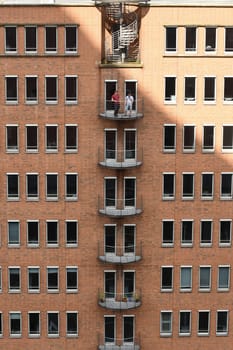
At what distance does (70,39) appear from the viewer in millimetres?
52406

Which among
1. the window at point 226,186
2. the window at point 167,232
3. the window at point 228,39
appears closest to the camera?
the window at point 228,39

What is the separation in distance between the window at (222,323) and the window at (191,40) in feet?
67.5

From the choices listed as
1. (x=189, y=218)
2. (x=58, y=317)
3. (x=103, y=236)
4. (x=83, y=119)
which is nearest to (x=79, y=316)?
(x=58, y=317)

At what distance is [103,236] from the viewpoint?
5541 centimetres

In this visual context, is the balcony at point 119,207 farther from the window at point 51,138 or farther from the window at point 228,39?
the window at point 228,39

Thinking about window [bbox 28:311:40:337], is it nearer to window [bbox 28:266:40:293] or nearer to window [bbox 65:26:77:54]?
window [bbox 28:266:40:293]

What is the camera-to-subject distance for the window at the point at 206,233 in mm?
55562

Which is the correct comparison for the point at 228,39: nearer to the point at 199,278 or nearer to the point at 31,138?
the point at 31,138

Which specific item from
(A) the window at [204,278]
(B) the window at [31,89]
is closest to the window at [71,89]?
(B) the window at [31,89]

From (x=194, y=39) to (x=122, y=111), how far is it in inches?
289

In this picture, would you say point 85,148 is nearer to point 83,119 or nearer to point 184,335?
point 83,119

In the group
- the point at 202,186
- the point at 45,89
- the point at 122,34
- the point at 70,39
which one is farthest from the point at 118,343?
the point at 122,34

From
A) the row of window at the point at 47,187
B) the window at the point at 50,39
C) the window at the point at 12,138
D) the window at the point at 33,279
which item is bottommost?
the window at the point at 33,279

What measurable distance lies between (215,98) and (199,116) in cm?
175
